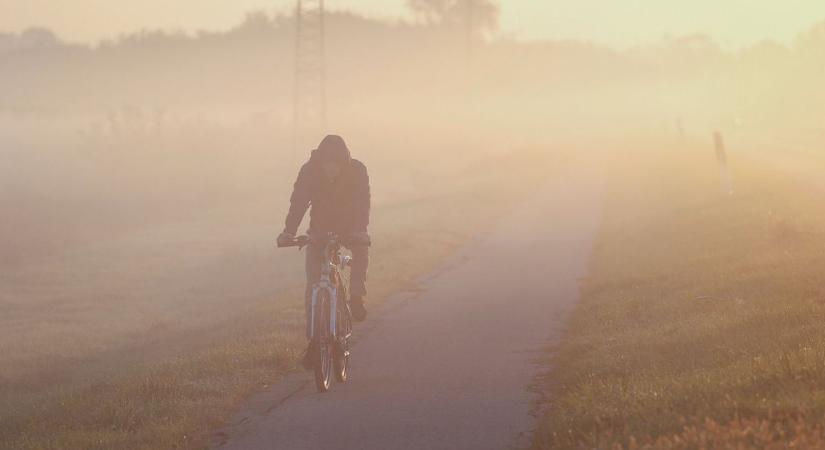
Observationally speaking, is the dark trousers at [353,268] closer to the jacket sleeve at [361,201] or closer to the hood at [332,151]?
the jacket sleeve at [361,201]

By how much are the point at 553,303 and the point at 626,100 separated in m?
155

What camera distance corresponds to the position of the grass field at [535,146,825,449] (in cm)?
786

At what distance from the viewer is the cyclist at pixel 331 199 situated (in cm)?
1095

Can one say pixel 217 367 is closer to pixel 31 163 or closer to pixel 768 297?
pixel 768 297

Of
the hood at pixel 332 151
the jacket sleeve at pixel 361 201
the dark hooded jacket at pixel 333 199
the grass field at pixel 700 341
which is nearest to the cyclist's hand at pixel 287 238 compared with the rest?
the dark hooded jacket at pixel 333 199

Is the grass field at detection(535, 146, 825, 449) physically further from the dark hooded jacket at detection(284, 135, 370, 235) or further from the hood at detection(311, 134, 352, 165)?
the hood at detection(311, 134, 352, 165)

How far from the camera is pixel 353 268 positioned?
1150 centimetres

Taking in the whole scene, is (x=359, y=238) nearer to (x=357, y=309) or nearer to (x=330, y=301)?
(x=330, y=301)

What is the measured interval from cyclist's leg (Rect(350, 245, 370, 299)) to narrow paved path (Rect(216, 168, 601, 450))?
2.80 ft

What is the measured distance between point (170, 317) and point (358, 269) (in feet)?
41.8

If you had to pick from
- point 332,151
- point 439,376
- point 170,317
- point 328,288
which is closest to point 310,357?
point 328,288

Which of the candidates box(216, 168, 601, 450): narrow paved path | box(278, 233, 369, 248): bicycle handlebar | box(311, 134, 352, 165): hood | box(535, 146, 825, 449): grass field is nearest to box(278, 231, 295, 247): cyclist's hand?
box(278, 233, 369, 248): bicycle handlebar

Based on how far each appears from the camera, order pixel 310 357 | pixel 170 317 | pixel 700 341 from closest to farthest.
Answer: pixel 310 357
pixel 700 341
pixel 170 317

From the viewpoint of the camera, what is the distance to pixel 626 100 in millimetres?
168250
